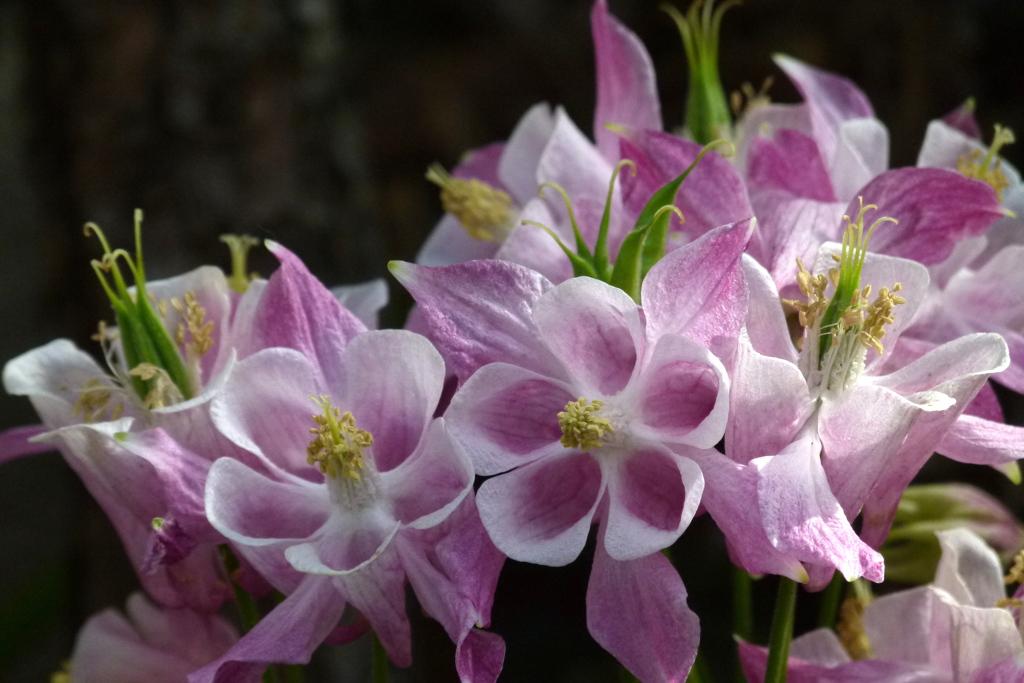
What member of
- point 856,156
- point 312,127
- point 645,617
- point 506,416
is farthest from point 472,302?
point 312,127

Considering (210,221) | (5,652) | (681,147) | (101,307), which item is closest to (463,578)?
(681,147)

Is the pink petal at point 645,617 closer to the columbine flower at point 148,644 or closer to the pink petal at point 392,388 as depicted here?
the pink petal at point 392,388

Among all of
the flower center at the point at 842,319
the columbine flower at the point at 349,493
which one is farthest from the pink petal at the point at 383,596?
the flower center at the point at 842,319

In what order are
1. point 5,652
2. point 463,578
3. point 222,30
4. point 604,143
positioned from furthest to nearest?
1. point 5,652
2. point 222,30
3. point 604,143
4. point 463,578

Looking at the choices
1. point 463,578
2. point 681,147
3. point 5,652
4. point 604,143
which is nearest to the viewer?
point 463,578

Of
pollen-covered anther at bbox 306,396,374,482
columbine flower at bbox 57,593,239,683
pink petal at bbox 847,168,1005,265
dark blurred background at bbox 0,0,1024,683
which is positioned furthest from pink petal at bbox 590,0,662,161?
dark blurred background at bbox 0,0,1024,683

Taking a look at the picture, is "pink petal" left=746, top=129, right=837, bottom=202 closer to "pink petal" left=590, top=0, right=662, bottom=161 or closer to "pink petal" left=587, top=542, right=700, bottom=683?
"pink petal" left=590, top=0, right=662, bottom=161

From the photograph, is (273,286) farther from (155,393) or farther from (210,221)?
(210,221)
